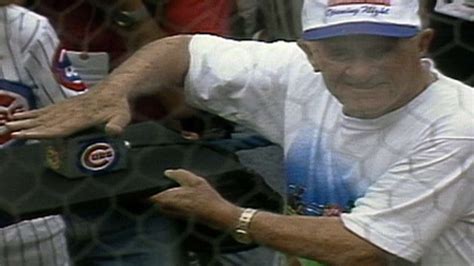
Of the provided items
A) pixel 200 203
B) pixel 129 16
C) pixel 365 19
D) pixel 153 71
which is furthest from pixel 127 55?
pixel 365 19

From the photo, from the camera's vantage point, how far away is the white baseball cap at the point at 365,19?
998 millimetres

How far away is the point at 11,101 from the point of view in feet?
4.19

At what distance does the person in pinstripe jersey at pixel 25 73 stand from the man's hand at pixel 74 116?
5.2 inches

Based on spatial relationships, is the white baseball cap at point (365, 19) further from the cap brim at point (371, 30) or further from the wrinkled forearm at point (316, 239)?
the wrinkled forearm at point (316, 239)

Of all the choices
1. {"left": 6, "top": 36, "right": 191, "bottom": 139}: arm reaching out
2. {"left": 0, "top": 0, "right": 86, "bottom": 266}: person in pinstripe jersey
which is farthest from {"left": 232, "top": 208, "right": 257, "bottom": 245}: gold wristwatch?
{"left": 0, "top": 0, "right": 86, "bottom": 266}: person in pinstripe jersey

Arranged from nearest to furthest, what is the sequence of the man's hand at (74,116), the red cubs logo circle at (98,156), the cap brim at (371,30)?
the cap brim at (371,30), the man's hand at (74,116), the red cubs logo circle at (98,156)

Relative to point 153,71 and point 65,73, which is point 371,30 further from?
point 65,73

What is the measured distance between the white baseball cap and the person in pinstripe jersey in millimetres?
355

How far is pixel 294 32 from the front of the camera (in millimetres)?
1420

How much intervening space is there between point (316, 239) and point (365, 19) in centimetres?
19

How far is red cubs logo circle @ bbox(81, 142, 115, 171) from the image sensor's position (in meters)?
1.24

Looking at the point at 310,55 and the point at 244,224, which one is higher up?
the point at 310,55

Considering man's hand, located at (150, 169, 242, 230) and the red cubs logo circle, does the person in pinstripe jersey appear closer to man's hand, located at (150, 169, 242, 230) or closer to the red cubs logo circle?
the red cubs logo circle

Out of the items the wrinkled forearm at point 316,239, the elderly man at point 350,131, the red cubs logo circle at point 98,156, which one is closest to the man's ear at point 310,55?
the elderly man at point 350,131
